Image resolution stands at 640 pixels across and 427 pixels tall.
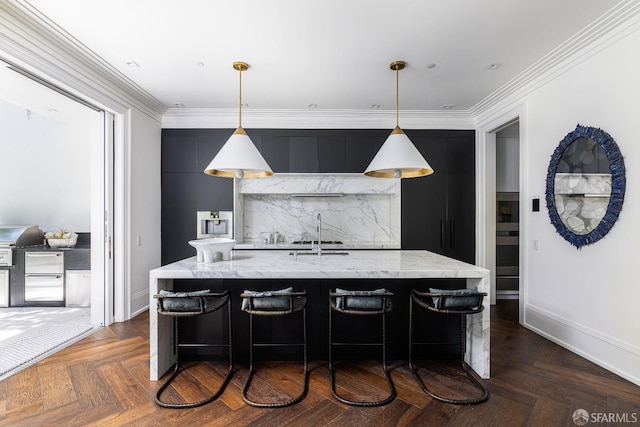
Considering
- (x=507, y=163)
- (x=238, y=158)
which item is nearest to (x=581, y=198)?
(x=507, y=163)

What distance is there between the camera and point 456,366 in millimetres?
2578

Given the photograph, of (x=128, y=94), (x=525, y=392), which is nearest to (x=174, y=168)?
(x=128, y=94)

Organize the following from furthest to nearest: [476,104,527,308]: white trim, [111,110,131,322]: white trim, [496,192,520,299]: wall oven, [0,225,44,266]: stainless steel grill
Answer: [496,192,520,299]: wall oven
[476,104,527,308]: white trim
[0,225,44,266]: stainless steel grill
[111,110,131,322]: white trim

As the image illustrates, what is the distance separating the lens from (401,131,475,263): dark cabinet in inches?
183

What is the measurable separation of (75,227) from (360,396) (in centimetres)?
497

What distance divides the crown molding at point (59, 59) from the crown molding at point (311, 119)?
→ 768mm

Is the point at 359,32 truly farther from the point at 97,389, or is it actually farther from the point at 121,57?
the point at 97,389

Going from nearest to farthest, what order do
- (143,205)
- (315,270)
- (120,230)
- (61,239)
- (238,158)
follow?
(315,270)
(238,158)
(120,230)
(143,205)
(61,239)

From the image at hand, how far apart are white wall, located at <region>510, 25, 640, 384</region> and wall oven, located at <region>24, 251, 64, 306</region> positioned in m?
5.98

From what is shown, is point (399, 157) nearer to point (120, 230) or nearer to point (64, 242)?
point (120, 230)

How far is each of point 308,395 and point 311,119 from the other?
3.67 m

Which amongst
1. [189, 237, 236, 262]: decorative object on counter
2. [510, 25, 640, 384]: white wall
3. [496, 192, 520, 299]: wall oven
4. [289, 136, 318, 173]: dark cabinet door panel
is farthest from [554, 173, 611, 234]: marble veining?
[189, 237, 236, 262]: decorative object on counter

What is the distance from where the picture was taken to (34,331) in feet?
11.0

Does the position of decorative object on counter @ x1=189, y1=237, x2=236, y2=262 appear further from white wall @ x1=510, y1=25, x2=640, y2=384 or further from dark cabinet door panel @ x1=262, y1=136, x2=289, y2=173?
white wall @ x1=510, y1=25, x2=640, y2=384
